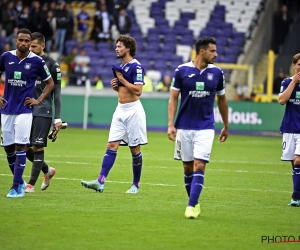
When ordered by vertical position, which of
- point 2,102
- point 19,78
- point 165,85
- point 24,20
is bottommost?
point 165,85

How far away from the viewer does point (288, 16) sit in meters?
38.2

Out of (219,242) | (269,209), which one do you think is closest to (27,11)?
(269,209)

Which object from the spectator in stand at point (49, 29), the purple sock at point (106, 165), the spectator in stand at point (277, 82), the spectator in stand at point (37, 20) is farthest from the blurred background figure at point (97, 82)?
the purple sock at point (106, 165)

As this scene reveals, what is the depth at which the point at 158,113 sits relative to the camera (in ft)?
105

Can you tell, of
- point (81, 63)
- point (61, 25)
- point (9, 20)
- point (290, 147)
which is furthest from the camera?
point (9, 20)

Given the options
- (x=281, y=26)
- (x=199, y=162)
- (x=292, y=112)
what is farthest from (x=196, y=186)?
(x=281, y=26)

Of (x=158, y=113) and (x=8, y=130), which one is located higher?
(x=8, y=130)

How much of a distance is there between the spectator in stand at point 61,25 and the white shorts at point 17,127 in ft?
81.9

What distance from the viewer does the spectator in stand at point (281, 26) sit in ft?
123

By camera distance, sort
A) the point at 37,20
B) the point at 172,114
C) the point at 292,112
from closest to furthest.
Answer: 1. the point at 172,114
2. the point at 292,112
3. the point at 37,20

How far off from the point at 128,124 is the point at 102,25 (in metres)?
24.8

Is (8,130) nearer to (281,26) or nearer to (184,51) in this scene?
(184,51)

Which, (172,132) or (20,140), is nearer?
(172,132)

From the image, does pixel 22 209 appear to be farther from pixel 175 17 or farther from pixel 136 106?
pixel 175 17
